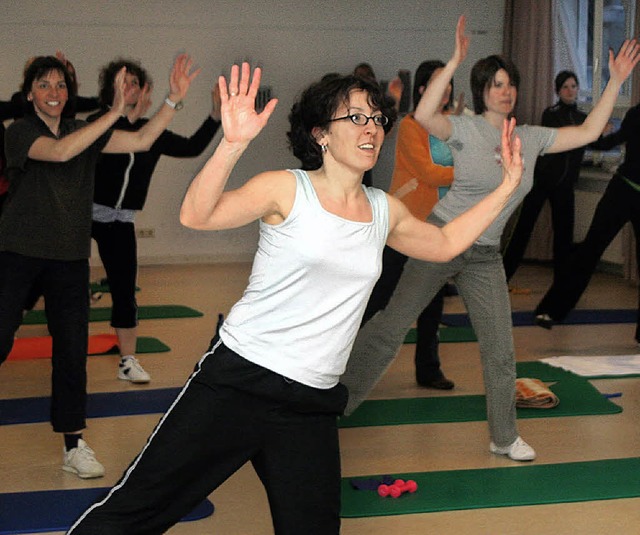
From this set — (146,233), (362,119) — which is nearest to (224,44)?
(146,233)

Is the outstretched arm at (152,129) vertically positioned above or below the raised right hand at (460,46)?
below

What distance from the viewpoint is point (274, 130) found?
9.29 metres

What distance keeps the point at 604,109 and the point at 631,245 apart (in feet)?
14.3

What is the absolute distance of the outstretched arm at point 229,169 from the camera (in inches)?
83.9

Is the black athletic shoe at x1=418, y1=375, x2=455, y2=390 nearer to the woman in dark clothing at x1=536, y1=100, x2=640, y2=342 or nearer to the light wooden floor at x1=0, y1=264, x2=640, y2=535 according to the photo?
the light wooden floor at x1=0, y1=264, x2=640, y2=535

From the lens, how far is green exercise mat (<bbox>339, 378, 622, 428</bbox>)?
4.48 meters

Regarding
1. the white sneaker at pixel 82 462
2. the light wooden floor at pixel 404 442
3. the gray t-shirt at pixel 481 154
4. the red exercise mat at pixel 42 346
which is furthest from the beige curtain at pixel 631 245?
the white sneaker at pixel 82 462

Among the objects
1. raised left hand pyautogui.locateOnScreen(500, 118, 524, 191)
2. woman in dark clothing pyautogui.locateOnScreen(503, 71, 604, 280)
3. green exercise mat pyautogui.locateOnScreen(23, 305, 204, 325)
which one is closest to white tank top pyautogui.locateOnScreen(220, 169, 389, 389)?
raised left hand pyautogui.locateOnScreen(500, 118, 524, 191)

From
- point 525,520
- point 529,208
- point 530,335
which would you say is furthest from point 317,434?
point 529,208

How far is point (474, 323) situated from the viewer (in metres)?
3.97

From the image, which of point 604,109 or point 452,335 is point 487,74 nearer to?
point 604,109

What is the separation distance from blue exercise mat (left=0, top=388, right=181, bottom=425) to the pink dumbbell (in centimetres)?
130

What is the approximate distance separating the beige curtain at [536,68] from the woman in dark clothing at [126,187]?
14.9 ft

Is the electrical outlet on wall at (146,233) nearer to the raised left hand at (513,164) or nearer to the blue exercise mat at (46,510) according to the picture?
the blue exercise mat at (46,510)
